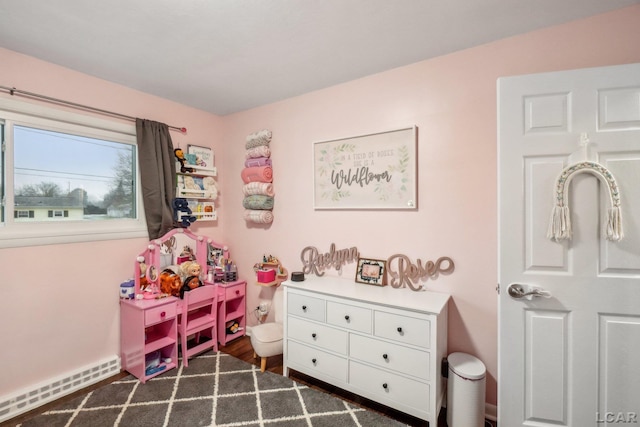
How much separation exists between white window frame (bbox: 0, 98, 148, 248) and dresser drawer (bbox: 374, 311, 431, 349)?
7.45 ft

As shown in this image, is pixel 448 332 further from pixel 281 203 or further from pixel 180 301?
pixel 180 301

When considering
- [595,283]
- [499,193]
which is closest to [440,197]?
[499,193]

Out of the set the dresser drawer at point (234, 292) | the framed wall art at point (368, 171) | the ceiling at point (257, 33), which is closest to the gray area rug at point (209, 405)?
the dresser drawer at point (234, 292)

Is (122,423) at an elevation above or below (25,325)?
below

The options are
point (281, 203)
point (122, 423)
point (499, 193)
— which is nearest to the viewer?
point (499, 193)

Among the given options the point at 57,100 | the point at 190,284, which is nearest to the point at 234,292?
the point at 190,284

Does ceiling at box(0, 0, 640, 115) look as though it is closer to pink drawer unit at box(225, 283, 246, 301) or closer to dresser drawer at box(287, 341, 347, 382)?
pink drawer unit at box(225, 283, 246, 301)

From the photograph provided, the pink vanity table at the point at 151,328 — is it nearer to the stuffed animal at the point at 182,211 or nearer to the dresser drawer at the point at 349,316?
the stuffed animal at the point at 182,211

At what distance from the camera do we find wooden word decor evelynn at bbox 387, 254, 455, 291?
2045 mm

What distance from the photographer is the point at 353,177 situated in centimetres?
243

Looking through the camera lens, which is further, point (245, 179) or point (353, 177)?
point (245, 179)

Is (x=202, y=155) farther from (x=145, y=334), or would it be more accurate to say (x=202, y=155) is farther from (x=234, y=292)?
(x=145, y=334)

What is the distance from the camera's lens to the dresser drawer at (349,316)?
1.95 m

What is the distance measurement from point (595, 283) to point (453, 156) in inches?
41.5
